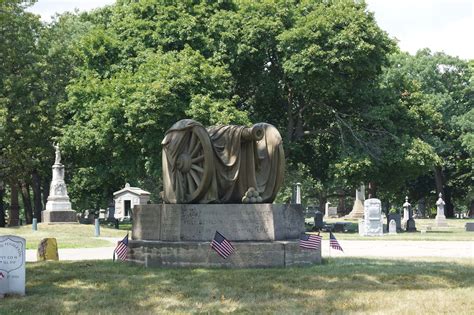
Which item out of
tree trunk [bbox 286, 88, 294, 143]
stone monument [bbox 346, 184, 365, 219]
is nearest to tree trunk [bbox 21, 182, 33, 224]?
tree trunk [bbox 286, 88, 294, 143]

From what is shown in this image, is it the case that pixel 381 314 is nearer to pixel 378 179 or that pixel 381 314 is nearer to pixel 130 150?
pixel 130 150

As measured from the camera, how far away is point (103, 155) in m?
37.2

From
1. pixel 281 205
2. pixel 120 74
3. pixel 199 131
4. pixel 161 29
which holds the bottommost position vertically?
pixel 281 205

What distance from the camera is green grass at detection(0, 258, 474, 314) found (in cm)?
993

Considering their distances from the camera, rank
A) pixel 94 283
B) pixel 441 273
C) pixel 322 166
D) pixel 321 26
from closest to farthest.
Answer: pixel 94 283, pixel 441 273, pixel 321 26, pixel 322 166

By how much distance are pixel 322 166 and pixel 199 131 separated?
27.4 meters

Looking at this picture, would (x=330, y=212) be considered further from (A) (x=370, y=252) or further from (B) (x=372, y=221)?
(A) (x=370, y=252)

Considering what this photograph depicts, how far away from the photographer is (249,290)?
444 inches

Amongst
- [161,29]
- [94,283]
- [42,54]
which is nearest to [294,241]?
[94,283]

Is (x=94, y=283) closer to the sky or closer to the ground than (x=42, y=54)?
closer to the ground

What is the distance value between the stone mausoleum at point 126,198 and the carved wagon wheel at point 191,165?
43.0m

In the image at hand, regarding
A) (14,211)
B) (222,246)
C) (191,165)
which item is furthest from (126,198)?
(222,246)

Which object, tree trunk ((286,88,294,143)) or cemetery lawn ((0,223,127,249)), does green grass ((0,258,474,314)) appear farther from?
tree trunk ((286,88,294,143))

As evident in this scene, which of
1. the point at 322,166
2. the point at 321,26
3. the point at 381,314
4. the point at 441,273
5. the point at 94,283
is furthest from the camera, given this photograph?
the point at 322,166
